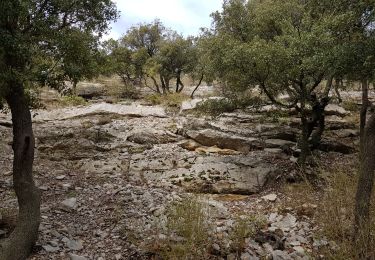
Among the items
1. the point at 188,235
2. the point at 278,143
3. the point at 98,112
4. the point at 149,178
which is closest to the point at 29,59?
the point at 188,235

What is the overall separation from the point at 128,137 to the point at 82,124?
4233mm

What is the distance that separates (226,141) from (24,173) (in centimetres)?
1082

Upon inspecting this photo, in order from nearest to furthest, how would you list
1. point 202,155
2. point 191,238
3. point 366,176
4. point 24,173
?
point 191,238
point 366,176
point 24,173
point 202,155

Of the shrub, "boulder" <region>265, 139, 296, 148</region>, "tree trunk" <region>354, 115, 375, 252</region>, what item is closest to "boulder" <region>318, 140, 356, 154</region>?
"boulder" <region>265, 139, 296, 148</region>

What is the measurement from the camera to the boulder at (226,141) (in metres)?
17.7

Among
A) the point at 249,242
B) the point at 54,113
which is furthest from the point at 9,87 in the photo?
the point at 54,113

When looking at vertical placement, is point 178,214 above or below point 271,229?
above

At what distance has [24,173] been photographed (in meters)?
8.91

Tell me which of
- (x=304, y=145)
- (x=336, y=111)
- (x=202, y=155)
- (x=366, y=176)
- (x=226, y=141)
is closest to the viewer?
(x=366, y=176)

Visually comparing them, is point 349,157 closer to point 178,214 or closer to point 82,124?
point 178,214

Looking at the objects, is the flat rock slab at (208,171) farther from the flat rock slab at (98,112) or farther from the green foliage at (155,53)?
the green foliage at (155,53)

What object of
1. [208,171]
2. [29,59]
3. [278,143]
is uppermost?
[29,59]

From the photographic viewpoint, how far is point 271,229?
9.89m

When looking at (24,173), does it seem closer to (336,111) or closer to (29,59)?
(29,59)
